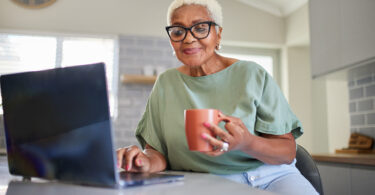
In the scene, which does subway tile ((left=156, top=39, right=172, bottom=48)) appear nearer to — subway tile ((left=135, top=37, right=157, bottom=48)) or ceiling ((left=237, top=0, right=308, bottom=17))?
subway tile ((left=135, top=37, right=157, bottom=48))

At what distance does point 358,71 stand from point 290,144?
1589 millimetres

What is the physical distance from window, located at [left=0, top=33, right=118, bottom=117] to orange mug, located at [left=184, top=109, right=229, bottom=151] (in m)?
2.98

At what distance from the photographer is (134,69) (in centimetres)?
377

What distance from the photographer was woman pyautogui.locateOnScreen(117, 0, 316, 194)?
40.9 inches

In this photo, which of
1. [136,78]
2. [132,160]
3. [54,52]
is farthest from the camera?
[54,52]

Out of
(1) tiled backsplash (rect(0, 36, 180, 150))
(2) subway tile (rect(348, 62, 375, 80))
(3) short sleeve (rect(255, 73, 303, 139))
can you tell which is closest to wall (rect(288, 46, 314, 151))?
(1) tiled backsplash (rect(0, 36, 180, 150))

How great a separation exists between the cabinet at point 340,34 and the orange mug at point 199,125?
1629 mm

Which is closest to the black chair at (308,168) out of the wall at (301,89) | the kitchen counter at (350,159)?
the kitchen counter at (350,159)

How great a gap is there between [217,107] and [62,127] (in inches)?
24.0

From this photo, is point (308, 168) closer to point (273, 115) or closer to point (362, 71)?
point (273, 115)

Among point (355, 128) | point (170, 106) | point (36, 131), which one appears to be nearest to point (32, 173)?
point (36, 131)

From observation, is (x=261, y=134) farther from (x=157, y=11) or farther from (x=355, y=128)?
(x=157, y=11)

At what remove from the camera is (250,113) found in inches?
42.9

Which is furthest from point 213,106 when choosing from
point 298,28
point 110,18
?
point 298,28
